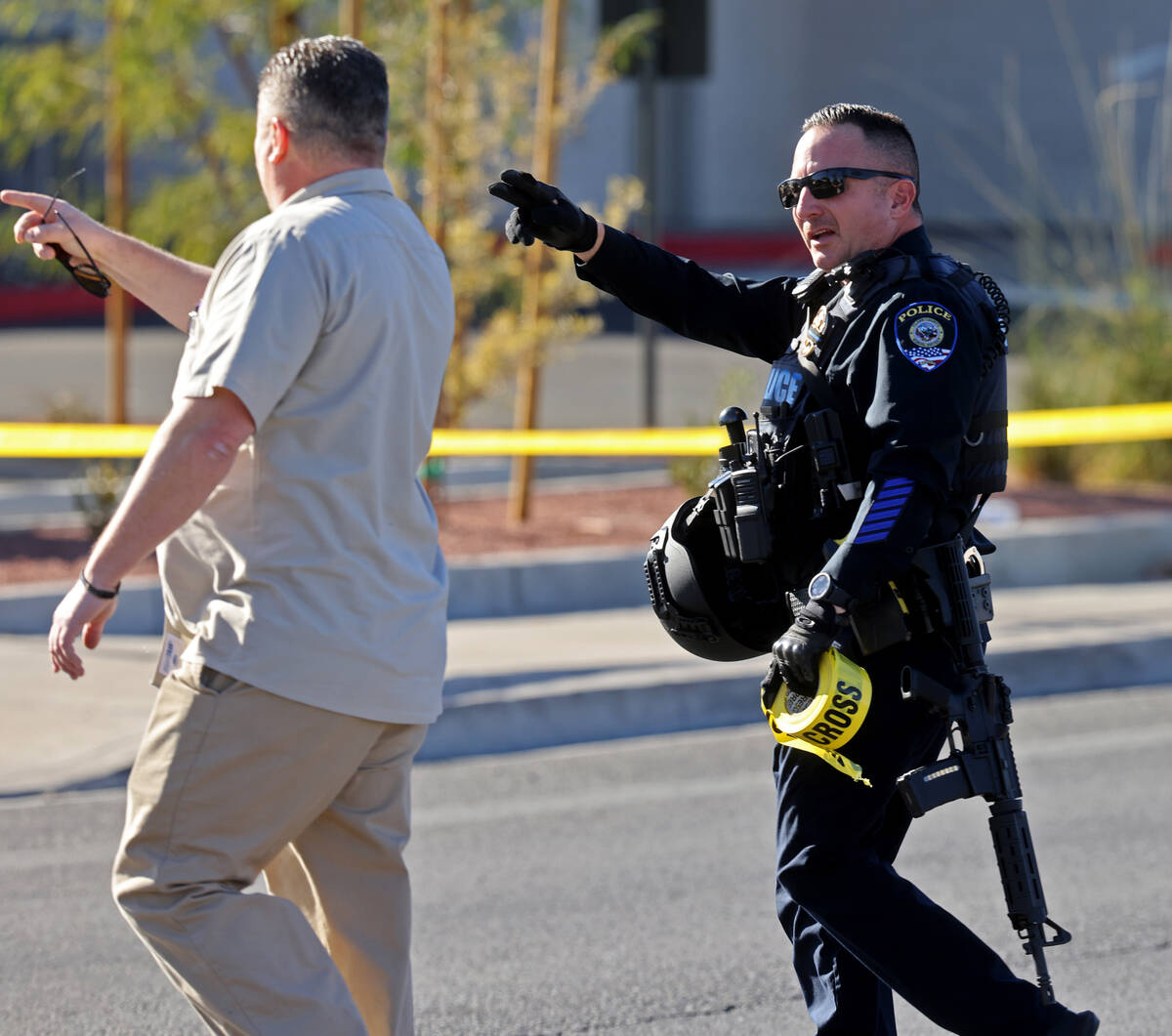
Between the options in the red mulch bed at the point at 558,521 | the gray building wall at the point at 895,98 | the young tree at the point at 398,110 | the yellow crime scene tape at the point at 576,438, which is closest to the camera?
the yellow crime scene tape at the point at 576,438

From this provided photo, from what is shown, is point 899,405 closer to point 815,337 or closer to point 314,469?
point 815,337

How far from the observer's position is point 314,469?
9.45 feet

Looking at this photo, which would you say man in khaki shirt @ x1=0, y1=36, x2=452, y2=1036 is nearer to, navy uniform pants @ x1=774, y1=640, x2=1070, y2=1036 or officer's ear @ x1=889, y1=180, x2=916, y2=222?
navy uniform pants @ x1=774, y1=640, x2=1070, y2=1036

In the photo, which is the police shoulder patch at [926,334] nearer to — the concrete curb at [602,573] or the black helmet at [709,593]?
the black helmet at [709,593]

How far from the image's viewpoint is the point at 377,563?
297 cm

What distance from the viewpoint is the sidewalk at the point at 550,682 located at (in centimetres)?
623

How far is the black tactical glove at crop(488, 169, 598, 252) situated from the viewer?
134 inches

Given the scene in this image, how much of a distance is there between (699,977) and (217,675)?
1899mm

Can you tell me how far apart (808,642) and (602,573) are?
5768 millimetres

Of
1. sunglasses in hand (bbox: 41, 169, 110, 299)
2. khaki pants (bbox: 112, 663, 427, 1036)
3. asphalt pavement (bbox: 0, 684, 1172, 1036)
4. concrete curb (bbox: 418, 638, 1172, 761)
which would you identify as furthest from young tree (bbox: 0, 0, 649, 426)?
khaki pants (bbox: 112, 663, 427, 1036)

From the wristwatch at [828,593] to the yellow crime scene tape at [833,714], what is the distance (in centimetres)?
10

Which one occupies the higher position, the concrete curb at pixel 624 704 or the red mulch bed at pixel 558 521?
the red mulch bed at pixel 558 521

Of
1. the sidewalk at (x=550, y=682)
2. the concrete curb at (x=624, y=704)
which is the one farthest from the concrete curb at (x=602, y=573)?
the concrete curb at (x=624, y=704)

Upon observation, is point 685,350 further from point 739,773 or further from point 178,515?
point 178,515
